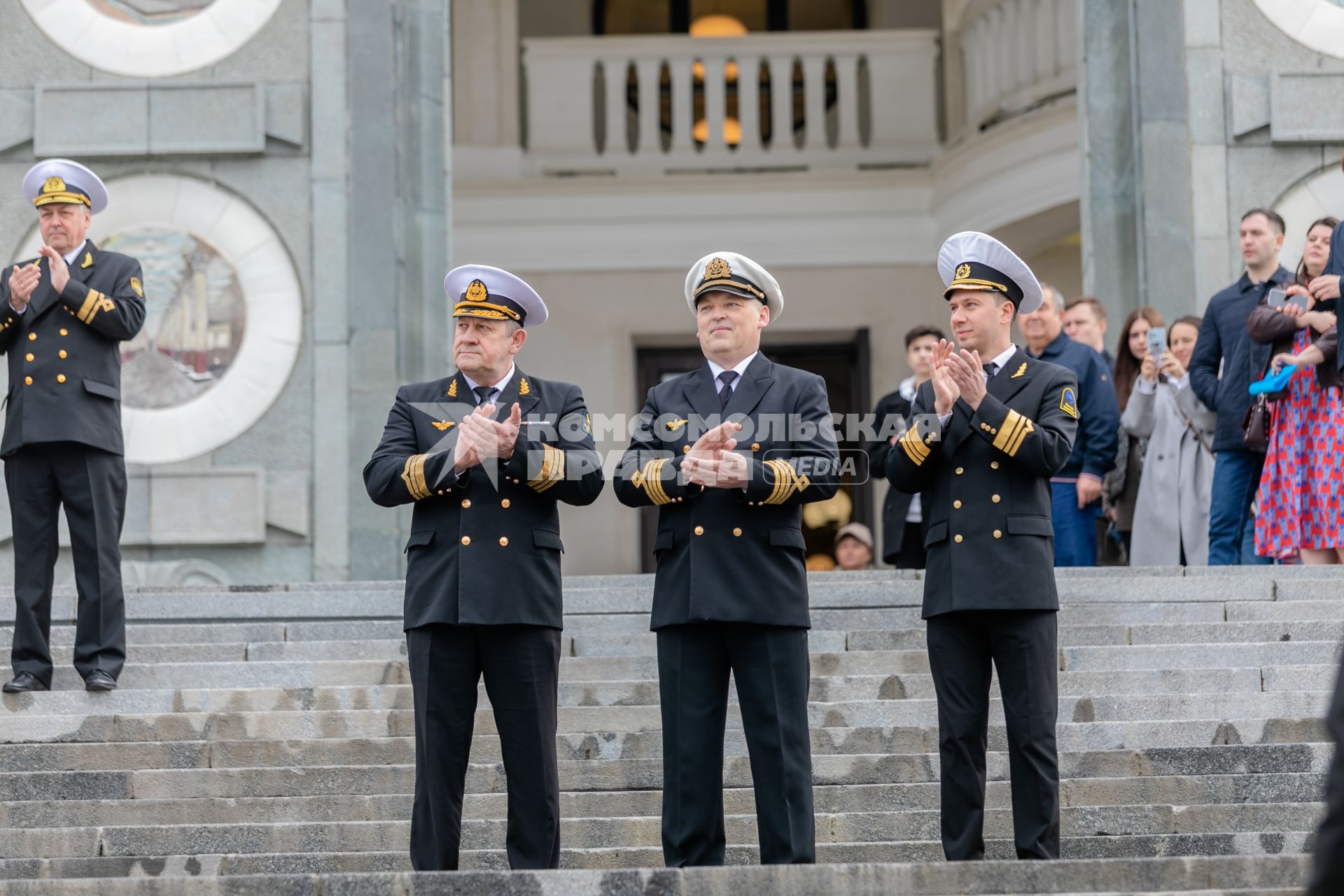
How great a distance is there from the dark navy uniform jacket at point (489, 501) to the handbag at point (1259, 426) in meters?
4.16

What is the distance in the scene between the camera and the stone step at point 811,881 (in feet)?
16.1

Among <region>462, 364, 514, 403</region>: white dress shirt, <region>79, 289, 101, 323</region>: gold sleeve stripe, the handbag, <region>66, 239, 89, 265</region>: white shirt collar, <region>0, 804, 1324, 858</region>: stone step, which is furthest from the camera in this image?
the handbag

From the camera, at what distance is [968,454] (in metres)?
5.82

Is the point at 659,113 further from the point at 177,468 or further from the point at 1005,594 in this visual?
the point at 1005,594

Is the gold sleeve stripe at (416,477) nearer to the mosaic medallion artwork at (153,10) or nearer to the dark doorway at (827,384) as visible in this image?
the mosaic medallion artwork at (153,10)

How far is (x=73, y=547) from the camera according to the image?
7500mm

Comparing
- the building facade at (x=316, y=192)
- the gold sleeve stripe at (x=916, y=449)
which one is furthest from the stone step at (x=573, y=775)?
the building facade at (x=316, y=192)

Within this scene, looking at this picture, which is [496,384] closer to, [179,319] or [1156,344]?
[1156,344]

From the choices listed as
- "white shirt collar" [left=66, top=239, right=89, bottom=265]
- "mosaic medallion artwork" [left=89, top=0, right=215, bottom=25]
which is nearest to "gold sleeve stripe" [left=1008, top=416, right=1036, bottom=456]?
"white shirt collar" [left=66, top=239, right=89, bottom=265]

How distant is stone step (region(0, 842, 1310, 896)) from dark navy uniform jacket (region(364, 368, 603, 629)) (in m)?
0.88

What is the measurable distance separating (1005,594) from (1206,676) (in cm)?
205

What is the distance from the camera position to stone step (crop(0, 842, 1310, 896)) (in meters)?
4.90

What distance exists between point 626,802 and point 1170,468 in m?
Answer: 4.12

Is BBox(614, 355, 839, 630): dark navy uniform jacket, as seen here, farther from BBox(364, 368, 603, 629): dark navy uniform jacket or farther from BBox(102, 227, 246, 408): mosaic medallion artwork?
BBox(102, 227, 246, 408): mosaic medallion artwork
